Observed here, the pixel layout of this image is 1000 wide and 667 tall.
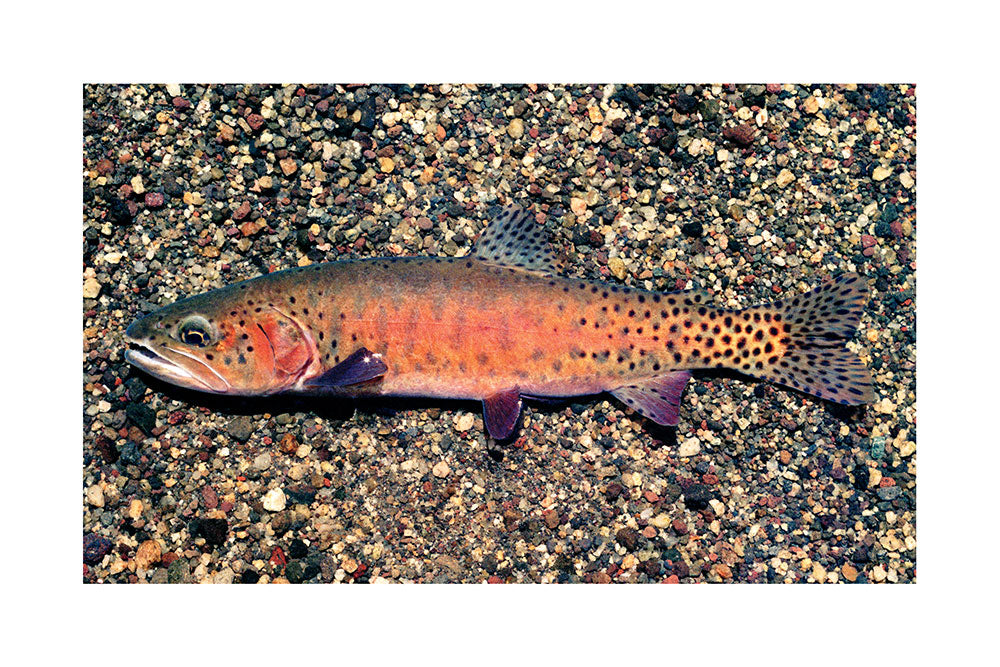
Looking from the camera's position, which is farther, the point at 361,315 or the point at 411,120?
the point at 411,120

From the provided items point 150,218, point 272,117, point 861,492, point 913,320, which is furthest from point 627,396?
point 150,218

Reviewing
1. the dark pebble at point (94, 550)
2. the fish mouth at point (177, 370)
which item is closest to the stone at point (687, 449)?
the fish mouth at point (177, 370)

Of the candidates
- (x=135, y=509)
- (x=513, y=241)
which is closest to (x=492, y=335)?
(x=513, y=241)

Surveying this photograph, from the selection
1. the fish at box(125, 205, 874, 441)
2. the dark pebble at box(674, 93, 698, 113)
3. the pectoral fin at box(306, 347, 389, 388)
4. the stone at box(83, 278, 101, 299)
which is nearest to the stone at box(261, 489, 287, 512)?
the fish at box(125, 205, 874, 441)

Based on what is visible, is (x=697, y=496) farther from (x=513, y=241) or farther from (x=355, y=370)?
(x=355, y=370)

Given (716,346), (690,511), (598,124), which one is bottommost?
(690,511)

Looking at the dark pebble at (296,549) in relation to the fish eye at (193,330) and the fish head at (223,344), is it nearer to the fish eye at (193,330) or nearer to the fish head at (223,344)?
the fish head at (223,344)

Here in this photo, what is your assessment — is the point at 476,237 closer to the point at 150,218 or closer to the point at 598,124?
the point at 598,124
